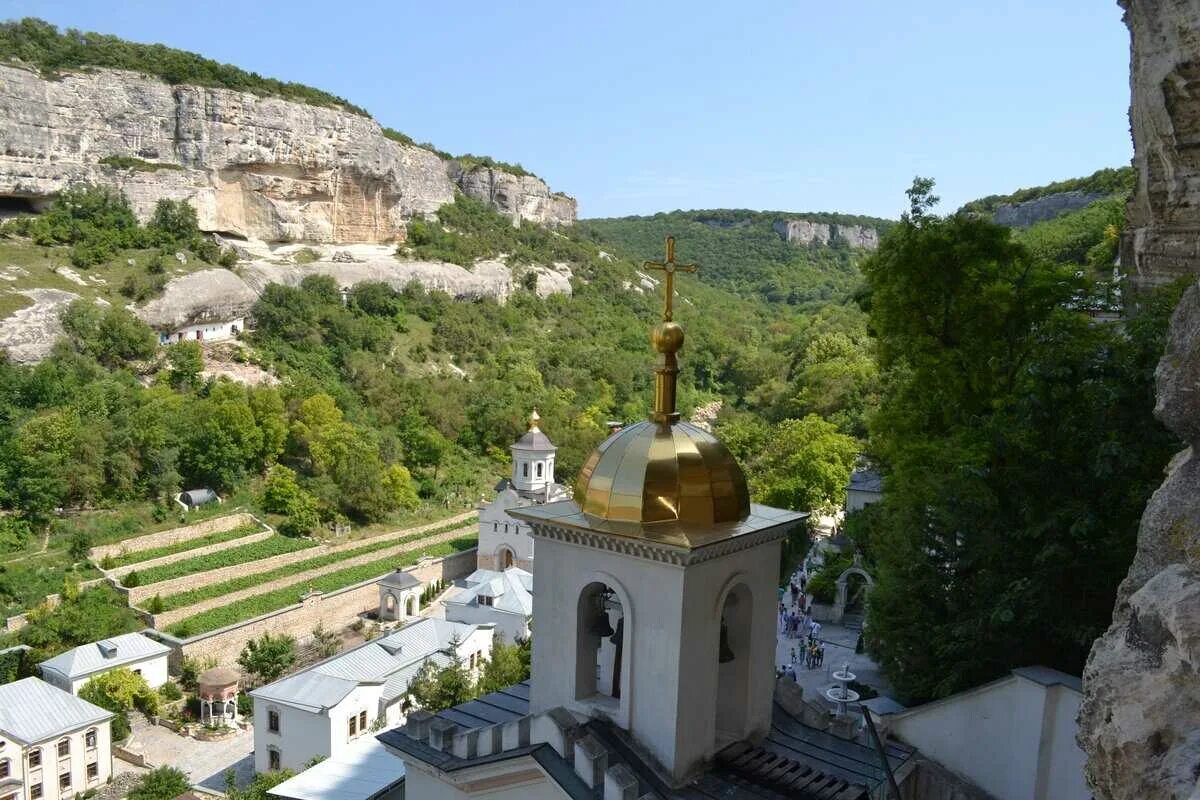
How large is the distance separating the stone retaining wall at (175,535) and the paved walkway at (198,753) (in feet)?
21.7

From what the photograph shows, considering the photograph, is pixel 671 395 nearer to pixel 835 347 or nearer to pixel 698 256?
pixel 835 347

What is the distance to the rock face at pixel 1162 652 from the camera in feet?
11.0

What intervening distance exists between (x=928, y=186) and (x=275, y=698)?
15468 millimetres

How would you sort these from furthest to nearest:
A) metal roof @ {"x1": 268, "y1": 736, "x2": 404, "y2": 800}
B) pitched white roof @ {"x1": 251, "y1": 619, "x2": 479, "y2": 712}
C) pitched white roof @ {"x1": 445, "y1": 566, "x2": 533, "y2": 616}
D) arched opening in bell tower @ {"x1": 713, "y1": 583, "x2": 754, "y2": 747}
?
pitched white roof @ {"x1": 445, "y1": 566, "x2": 533, "y2": 616} < pitched white roof @ {"x1": 251, "y1": 619, "x2": 479, "y2": 712} < metal roof @ {"x1": 268, "y1": 736, "x2": 404, "y2": 800} < arched opening in bell tower @ {"x1": 713, "y1": 583, "x2": 754, "y2": 747}

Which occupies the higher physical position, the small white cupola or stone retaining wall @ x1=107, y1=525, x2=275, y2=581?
the small white cupola

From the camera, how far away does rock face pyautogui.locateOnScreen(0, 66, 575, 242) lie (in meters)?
40.4

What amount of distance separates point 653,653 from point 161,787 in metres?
14.3

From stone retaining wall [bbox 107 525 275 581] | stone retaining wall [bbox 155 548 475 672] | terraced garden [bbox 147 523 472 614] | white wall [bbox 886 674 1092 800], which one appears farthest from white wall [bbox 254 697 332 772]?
white wall [bbox 886 674 1092 800]

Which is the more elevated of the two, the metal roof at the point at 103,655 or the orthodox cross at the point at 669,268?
the orthodox cross at the point at 669,268

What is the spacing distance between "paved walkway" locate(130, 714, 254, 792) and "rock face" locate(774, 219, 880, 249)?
11186 centimetres

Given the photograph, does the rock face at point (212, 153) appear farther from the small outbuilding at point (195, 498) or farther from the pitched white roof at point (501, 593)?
the pitched white roof at point (501, 593)

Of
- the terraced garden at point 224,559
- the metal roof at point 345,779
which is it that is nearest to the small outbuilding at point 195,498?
the terraced garden at point 224,559

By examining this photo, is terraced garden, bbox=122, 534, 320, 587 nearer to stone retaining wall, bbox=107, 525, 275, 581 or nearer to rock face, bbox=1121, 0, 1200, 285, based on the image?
stone retaining wall, bbox=107, 525, 275, 581

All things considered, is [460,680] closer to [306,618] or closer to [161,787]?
[161,787]
